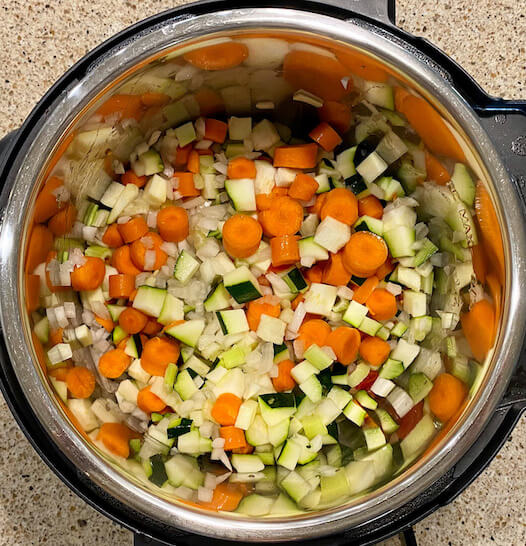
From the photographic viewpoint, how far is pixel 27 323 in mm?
846

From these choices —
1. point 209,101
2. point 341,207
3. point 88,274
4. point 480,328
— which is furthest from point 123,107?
point 480,328

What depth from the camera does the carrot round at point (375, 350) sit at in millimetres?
1037

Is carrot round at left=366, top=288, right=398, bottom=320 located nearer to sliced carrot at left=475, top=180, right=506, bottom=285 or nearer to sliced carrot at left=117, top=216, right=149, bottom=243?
sliced carrot at left=475, top=180, right=506, bottom=285

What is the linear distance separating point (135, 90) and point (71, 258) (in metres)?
0.27

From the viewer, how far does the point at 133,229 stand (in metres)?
1.05

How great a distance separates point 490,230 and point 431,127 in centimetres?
17

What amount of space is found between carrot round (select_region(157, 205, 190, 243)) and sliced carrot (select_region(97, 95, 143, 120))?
0.16 meters

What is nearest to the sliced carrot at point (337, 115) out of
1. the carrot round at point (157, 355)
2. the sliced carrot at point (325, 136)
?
the sliced carrot at point (325, 136)

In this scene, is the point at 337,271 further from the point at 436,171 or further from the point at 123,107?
the point at 123,107

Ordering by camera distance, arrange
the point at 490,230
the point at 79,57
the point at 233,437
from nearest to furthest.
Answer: the point at 490,230 < the point at 233,437 < the point at 79,57

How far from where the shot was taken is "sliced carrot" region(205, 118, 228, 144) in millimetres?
1063

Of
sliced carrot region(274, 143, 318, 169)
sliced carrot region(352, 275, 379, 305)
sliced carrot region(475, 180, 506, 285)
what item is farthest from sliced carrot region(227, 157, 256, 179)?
sliced carrot region(475, 180, 506, 285)

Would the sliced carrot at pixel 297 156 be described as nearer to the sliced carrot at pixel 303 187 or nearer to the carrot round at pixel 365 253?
the sliced carrot at pixel 303 187

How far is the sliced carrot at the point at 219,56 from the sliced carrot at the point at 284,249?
28 centimetres
